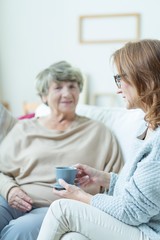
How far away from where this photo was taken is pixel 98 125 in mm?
2131

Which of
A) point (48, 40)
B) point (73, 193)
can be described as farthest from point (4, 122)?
point (48, 40)

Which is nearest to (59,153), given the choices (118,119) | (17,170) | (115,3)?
(17,170)

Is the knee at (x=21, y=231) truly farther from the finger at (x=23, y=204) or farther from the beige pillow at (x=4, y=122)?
the beige pillow at (x=4, y=122)

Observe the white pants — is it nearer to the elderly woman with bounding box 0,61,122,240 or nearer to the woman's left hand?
the woman's left hand

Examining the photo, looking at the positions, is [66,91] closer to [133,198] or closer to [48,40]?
[133,198]

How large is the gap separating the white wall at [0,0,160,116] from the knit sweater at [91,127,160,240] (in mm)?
2782

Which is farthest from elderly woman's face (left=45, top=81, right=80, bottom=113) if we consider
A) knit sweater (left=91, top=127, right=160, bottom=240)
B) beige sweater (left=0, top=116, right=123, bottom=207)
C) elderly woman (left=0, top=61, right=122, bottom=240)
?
knit sweater (left=91, top=127, right=160, bottom=240)

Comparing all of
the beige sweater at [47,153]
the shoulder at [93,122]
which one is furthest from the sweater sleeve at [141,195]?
the shoulder at [93,122]

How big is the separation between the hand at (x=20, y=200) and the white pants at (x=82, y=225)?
498 mm

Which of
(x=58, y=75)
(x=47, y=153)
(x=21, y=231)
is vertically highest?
(x=58, y=75)

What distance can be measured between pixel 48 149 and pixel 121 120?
0.43 m

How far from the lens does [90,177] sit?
1.70 m

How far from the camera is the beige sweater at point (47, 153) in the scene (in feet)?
6.35

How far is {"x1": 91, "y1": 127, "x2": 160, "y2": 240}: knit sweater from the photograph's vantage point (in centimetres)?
122
